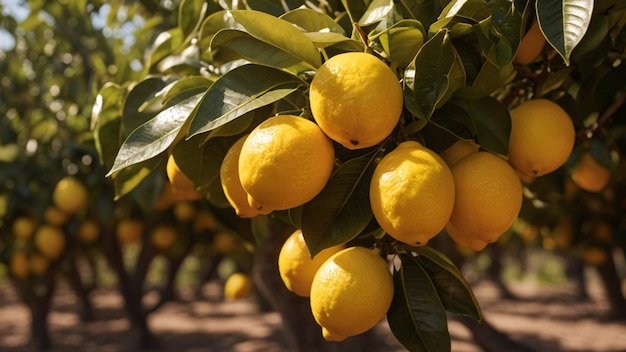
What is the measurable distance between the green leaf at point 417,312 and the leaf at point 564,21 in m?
0.39

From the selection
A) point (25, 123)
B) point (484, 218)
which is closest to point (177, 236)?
point (25, 123)

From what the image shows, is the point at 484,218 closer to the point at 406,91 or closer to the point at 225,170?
the point at 406,91

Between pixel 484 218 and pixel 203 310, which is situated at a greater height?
pixel 484 218

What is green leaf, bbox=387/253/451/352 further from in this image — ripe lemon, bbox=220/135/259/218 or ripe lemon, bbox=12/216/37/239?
ripe lemon, bbox=12/216/37/239

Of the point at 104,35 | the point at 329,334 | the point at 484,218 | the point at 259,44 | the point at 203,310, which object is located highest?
the point at 259,44

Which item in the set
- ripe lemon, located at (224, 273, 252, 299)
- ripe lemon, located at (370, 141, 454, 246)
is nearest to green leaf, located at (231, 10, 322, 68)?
ripe lemon, located at (370, 141, 454, 246)

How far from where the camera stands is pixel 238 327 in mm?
6617

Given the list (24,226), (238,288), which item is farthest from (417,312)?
(24,226)

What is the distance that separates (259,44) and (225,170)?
202 millimetres

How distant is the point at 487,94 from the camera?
0.83 m

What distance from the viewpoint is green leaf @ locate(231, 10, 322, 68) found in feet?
2.49

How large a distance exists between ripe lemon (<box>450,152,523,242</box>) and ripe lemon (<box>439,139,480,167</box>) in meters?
0.07

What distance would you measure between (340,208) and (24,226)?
252cm

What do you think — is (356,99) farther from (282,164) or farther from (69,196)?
(69,196)
